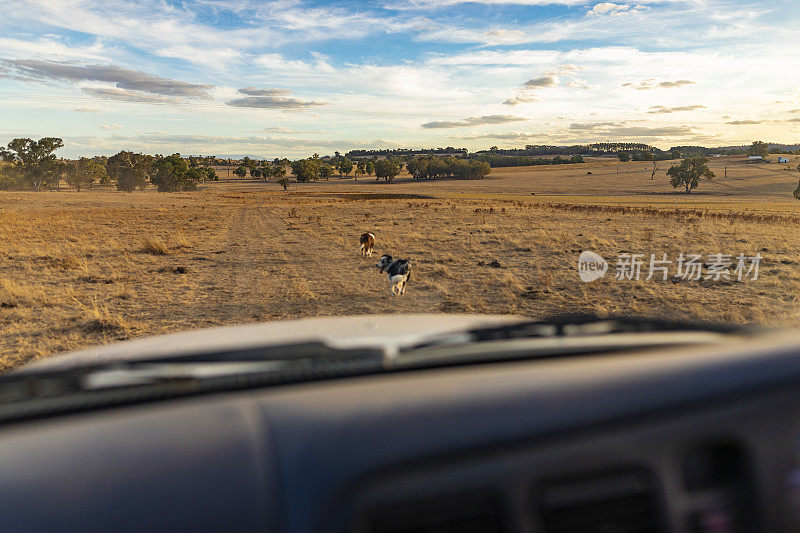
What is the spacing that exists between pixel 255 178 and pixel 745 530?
7415 inches

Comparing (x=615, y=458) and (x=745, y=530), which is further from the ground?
(x=615, y=458)

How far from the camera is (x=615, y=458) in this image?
1391 mm

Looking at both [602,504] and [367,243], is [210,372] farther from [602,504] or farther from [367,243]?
[367,243]

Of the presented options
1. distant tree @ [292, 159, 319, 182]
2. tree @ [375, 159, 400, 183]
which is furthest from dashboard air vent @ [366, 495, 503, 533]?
distant tree @ [292, 159, 319, 182]

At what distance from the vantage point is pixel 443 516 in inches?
48.8

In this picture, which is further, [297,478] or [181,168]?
[181,168]

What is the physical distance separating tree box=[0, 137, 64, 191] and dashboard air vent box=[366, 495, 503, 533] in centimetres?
13523

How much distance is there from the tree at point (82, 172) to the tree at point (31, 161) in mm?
4911

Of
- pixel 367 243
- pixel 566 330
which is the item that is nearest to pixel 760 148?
pixel 367 243


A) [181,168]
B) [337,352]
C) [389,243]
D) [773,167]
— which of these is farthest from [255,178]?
[337,352]

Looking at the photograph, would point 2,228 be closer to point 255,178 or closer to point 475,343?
point 475,343

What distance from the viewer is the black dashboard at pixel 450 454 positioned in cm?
108

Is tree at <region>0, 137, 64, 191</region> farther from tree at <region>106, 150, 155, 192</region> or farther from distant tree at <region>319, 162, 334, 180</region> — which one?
distant tree at <region>319, 162, 334, 180</region>

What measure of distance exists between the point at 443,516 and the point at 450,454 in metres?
0.16
